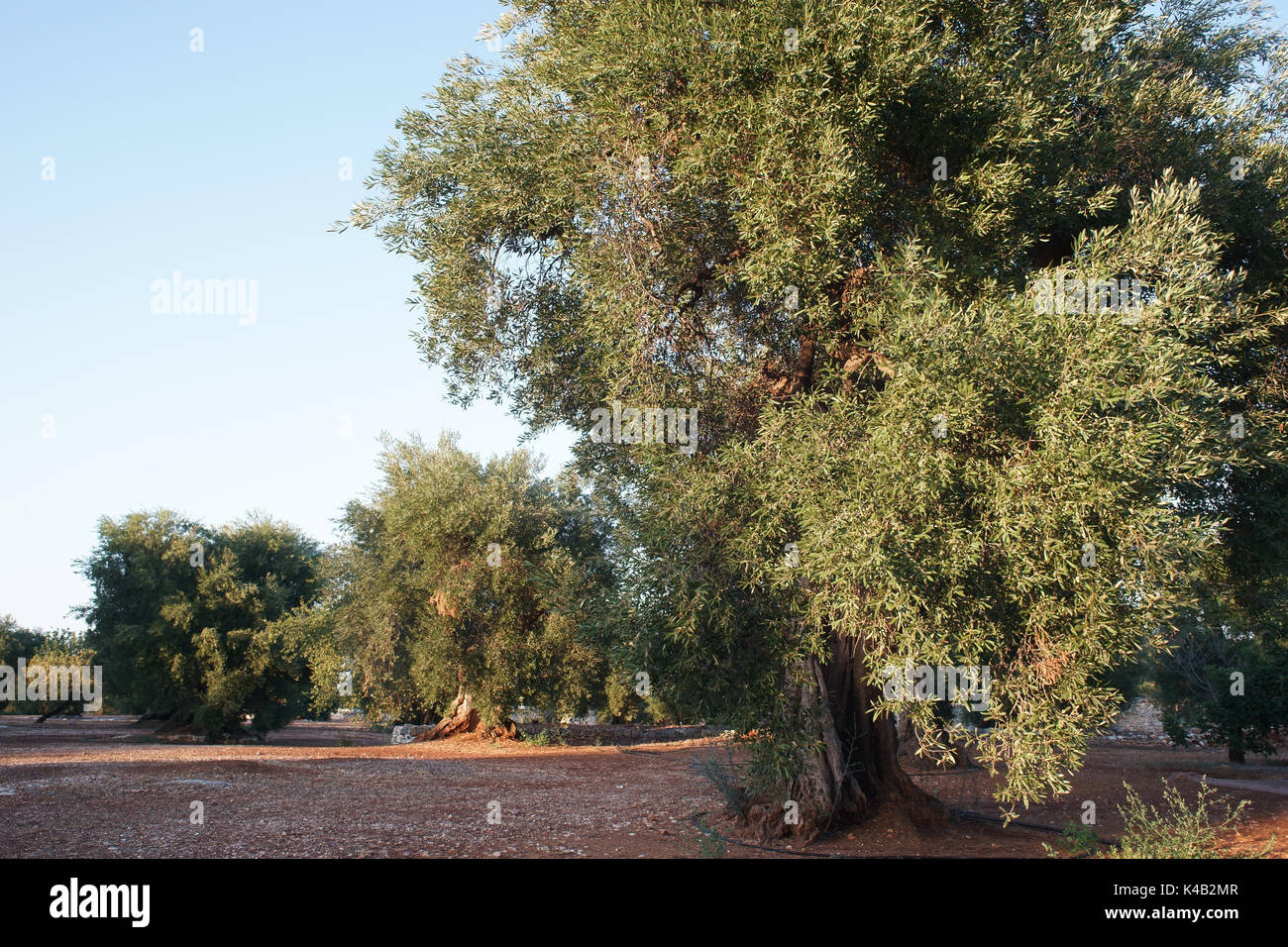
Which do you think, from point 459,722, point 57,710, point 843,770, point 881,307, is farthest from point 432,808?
point 57,710

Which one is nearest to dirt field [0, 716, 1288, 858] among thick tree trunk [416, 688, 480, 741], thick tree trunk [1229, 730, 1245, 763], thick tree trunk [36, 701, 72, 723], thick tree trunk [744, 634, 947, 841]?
thick tree trunk [744, 634, 947, 841]

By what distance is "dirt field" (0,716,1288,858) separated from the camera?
10.8 meters

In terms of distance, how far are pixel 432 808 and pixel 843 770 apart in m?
7.26

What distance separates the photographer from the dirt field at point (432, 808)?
10.8m

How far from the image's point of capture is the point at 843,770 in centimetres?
1246

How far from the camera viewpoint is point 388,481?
33.3 meters

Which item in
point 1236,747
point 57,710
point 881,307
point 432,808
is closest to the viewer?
point 881,307

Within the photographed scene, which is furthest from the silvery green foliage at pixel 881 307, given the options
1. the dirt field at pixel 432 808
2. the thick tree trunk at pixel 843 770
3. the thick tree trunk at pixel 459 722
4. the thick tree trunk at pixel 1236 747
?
the thick tree trunk at pixel 459 722

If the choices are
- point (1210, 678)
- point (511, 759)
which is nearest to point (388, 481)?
point (511, 759)

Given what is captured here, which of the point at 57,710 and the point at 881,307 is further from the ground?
the point at 881,307

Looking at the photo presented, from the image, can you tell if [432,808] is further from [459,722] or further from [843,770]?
[459,722]

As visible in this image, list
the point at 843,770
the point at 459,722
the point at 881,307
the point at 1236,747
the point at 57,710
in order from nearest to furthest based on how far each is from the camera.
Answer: the point at 881,307, the point at 843,770, the point at 1236,747, the point at 459,722, the point at 57,710

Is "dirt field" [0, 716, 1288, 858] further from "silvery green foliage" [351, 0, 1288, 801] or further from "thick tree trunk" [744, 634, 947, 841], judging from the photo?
"silvery green foliage" [351, 0, 1288, 801]
